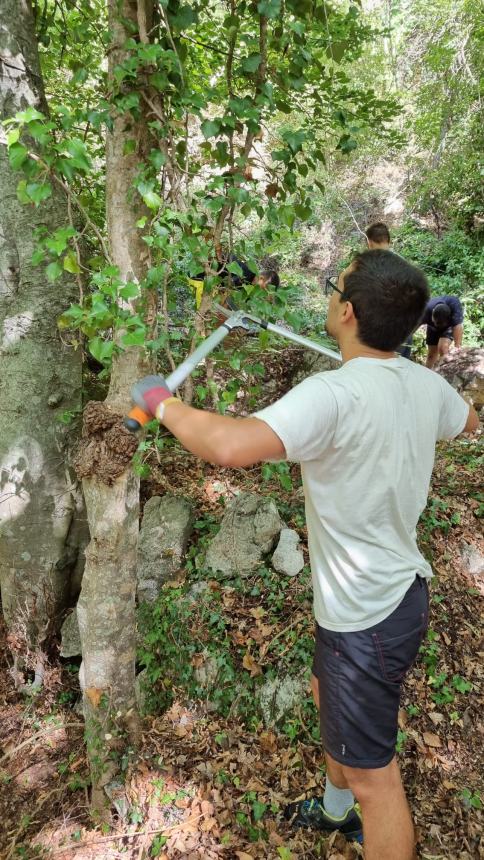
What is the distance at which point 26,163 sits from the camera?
5.98ft

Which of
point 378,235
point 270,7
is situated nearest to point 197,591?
point 270,7

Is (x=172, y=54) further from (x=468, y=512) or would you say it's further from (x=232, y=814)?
(x=468, y=512)

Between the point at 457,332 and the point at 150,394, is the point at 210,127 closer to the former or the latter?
the point at 150,394

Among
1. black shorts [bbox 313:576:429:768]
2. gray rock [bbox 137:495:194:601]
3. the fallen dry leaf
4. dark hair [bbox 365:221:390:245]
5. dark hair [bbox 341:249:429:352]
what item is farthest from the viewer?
dark hair [bbox 365:221:390:245]

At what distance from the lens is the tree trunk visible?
2273 millimetres

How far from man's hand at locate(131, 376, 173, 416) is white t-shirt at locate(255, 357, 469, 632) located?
0.33 metres

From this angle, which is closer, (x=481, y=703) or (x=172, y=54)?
(x=172, y=54)

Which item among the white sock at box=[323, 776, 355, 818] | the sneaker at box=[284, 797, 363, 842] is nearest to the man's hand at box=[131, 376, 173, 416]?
the white sock at box=[323, 776, 355, 818]

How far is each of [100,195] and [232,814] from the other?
4171 mm

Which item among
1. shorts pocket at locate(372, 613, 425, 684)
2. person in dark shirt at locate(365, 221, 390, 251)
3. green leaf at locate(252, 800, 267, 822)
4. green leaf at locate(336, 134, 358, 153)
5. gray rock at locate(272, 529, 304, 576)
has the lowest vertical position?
green leaf at locate(252, 800, 267, 822)

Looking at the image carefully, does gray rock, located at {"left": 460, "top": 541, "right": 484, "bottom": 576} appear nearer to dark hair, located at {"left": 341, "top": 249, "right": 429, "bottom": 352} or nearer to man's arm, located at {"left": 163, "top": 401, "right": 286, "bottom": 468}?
dark hair, located at {"left": 341, "top": 249, "right": 429, "bottom": 352}

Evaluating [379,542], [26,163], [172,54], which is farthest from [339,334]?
[26,163]

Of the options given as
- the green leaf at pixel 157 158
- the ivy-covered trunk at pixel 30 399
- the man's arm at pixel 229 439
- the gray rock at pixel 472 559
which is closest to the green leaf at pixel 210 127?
the green leaf at pixel 157 158

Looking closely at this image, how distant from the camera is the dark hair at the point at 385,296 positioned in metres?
1.54
